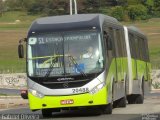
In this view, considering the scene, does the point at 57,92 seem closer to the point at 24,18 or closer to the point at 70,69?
the point at 70,69

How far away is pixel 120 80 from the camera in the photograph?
77.9 ft

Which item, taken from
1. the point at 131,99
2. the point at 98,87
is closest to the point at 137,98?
the point at 131,99

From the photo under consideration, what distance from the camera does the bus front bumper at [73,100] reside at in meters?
20.2

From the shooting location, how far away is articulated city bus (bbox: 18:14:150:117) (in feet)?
66.4

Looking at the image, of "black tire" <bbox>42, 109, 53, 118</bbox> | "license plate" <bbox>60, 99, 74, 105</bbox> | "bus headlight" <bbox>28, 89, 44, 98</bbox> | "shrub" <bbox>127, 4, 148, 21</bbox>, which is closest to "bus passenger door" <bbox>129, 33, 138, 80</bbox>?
"black tire" <bbox>42, 109, 53, 118</bbox>

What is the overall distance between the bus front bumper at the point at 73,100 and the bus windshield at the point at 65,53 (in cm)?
68

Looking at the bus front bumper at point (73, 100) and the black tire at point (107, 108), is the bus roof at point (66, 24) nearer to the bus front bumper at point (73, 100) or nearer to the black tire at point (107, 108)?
the bus front bumper at point (73, 100)

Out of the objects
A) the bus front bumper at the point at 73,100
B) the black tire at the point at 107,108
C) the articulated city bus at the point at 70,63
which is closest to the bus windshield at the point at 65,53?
the articulated city bus at the point at 70,63

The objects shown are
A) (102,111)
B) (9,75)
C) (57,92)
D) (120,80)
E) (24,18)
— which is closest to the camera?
(57,92)

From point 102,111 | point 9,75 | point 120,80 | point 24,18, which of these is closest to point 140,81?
point 120,80

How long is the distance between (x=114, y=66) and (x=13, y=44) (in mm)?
82004

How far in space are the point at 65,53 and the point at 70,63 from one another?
34 cm

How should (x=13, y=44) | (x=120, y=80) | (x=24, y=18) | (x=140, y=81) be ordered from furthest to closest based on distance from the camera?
(x=24, y=18) < (x=13, y=44) < (x=140, y=81) < (x=120, y=80)

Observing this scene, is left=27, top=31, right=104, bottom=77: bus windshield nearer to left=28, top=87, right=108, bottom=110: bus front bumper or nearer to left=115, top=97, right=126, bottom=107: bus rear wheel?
left=28, top=87, right=108, bottom=110: bus front bumper
